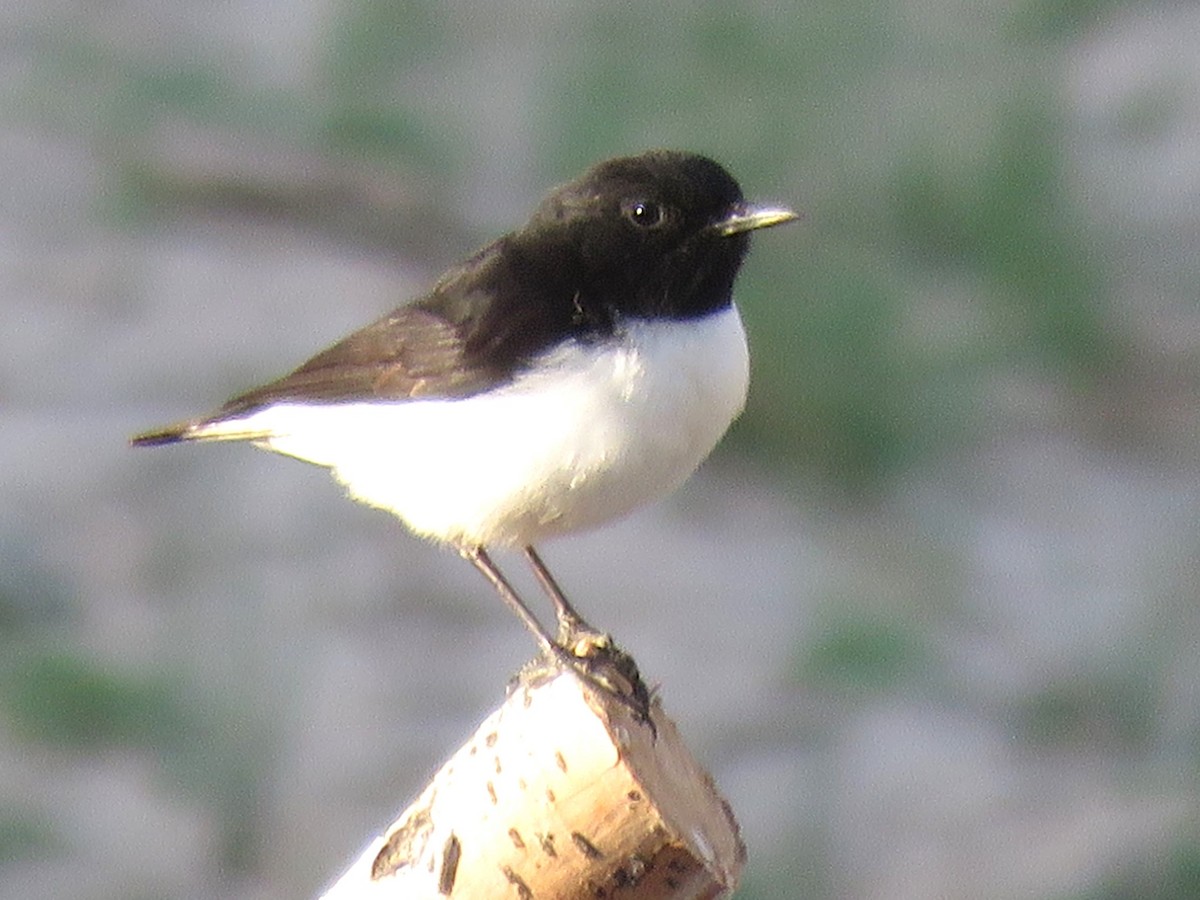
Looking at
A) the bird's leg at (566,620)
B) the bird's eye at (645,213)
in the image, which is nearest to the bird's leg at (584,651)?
the bird's leg at (566,620)

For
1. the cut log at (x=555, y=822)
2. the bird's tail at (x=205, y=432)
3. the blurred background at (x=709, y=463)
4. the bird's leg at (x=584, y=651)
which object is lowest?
the cut log at (x=555, y=822)

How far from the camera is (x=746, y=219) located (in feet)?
12.8

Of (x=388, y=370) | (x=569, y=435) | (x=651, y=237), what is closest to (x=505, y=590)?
(x=388, y=370)

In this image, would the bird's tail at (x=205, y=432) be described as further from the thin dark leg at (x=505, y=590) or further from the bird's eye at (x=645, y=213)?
the bird's eye at (x=645, y=213)

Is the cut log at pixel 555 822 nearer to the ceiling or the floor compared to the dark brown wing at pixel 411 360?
nearer to the floor

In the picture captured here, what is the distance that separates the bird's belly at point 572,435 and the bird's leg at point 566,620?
Answer: 0.17 m

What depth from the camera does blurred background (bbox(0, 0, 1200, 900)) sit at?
7.29m

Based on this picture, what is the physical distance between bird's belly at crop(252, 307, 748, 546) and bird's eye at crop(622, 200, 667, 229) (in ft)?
0.61

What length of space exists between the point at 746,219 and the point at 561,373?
17.5 inches

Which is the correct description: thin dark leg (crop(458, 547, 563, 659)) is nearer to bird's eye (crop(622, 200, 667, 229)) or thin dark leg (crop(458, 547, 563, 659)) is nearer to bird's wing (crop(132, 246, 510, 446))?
bird's wing (crop(132, 246, 510, 446))

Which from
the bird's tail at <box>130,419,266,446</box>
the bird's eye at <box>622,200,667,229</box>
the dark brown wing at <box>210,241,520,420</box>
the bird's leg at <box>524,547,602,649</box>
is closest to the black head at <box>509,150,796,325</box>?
the bird's eye at <box>622,200,667,229</box>

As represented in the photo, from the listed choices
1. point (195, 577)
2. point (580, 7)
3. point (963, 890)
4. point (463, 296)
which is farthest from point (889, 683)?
point (463, 296)

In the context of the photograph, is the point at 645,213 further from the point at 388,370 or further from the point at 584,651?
the point at 584,651

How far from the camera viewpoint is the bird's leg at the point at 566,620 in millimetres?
3842
